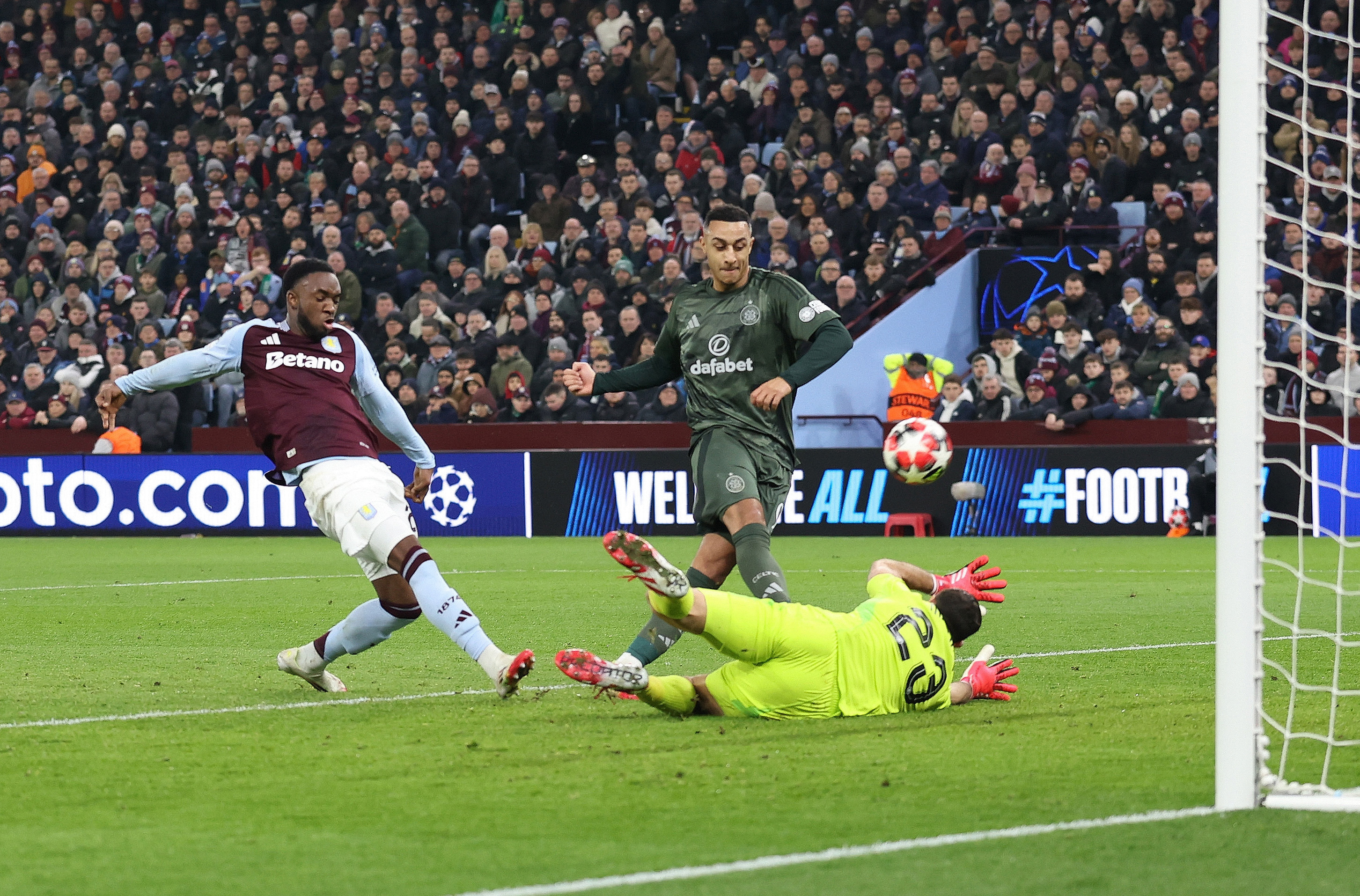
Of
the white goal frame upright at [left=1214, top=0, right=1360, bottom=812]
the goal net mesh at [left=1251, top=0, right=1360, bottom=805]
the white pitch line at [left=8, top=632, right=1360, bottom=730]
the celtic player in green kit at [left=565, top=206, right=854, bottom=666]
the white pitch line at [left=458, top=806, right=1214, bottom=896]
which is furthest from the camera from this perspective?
the celtic player in green kit at [left=565, top=206, right=854, bottom=666]

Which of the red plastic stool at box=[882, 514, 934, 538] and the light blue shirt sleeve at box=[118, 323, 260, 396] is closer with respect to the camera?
the light blue shirt sleeve at box=[118, 323, 260, 396]

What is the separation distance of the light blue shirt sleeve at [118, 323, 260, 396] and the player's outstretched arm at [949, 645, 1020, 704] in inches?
116

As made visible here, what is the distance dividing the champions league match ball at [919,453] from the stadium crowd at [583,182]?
17.1ft

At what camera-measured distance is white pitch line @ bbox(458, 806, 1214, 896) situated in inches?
144

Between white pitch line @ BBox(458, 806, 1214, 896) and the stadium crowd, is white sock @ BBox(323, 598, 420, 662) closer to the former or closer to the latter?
white pitch line @ BBox(458, 806, 1214, 896)

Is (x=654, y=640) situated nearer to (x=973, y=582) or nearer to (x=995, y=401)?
(x=973, y=582)

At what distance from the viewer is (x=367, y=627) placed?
699 cm

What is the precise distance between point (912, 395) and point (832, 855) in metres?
15.0

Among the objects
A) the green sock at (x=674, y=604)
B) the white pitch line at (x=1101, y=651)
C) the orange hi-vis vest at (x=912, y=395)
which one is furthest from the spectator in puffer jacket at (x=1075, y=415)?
the green sock at (x=674, y=604)

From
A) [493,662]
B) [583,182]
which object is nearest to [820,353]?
[493,662]

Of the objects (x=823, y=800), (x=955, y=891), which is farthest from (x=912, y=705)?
(x=955, y=891)

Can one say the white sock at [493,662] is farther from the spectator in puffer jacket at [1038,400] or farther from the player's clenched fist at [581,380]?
the spectator in puffer jacket at [1038,400]

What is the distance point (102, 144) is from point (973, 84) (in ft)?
42.7

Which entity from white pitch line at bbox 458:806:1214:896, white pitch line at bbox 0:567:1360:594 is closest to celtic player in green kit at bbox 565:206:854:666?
white pitch line at bbox 458:806:1214:896
